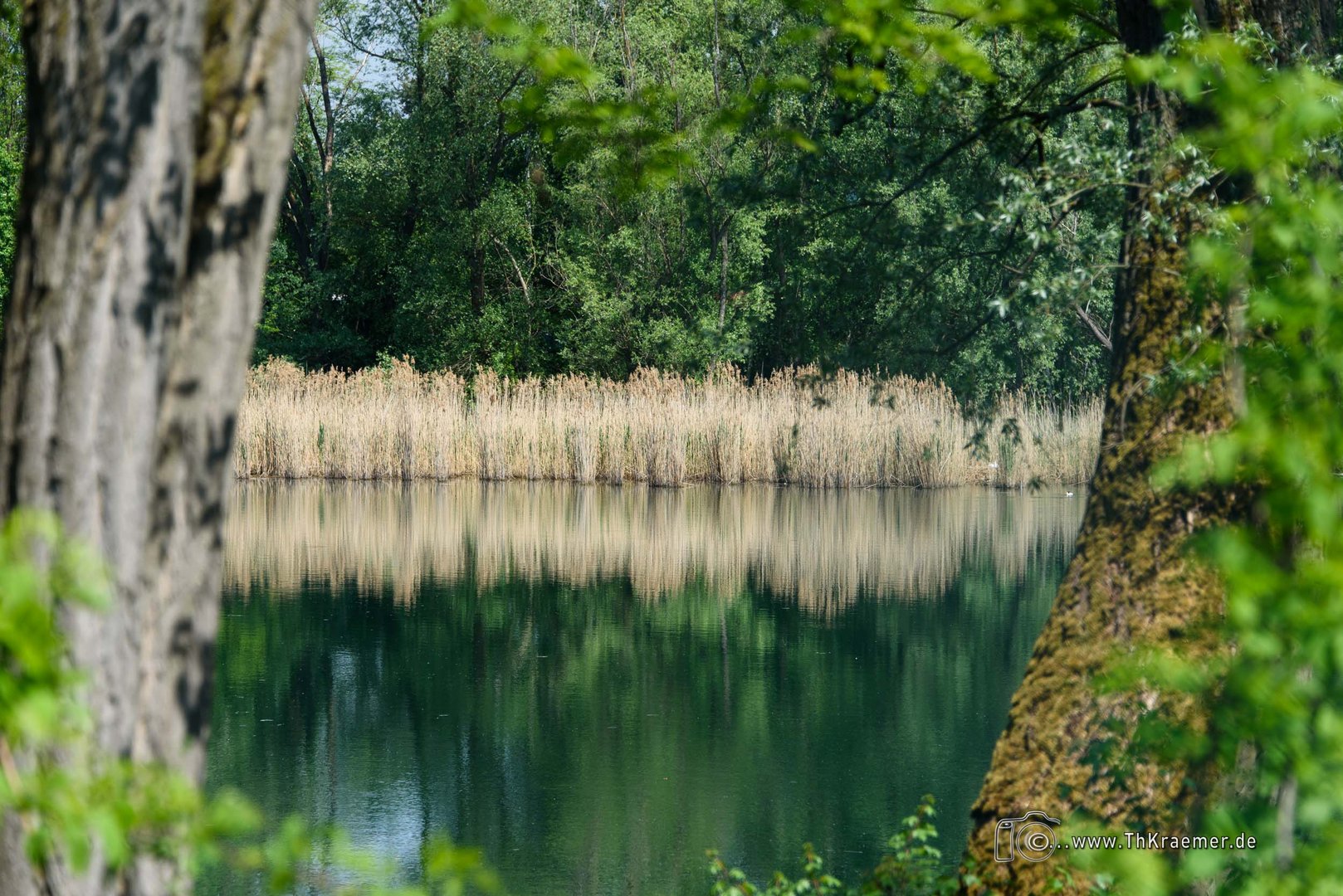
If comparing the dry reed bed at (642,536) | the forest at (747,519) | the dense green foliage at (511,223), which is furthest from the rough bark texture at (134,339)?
the dense green foliage at (511,223)

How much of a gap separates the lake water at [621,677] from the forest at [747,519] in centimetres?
5

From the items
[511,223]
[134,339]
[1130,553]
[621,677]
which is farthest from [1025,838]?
[511,223]

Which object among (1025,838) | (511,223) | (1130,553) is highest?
(511,223)

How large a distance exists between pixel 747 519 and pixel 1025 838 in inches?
504

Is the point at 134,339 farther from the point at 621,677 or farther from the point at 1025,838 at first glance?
the point at 621,677

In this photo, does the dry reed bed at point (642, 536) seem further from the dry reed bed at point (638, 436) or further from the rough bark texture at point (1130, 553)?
the rough bark texture at point (1130, 553)

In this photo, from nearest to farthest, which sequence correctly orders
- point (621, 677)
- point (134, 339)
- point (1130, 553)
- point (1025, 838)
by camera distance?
point (134, 339), point (1025, 838), point (1130, 553), point (621, 677)

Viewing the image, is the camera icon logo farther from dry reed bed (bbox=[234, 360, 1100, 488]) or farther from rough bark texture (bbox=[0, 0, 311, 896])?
dry reed bed (bbox=[234, 360, 1100, 488])

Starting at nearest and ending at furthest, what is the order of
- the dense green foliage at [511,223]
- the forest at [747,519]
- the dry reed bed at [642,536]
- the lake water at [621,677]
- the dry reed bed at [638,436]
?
1. the forest at [747,519]
2. the lake water at [621,677]
3. the dry reed bed at [642,536]
4. the dry reed bed at [638,436]
5. the dense green foliage at [511,223]

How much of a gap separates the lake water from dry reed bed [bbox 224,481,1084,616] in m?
0.06

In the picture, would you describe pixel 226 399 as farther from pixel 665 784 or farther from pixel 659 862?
pixel 665 784

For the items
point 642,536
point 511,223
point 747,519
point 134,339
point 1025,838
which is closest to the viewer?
point 134,339

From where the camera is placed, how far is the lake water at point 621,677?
6.78 m

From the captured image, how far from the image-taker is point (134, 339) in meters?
1.85
